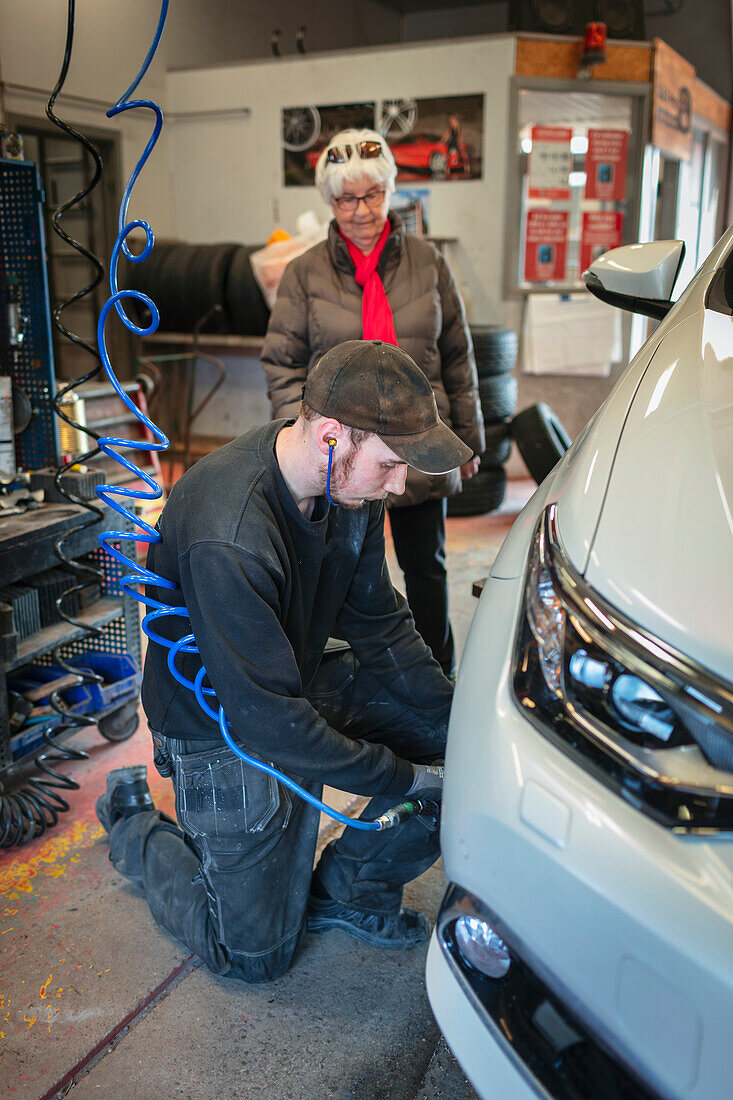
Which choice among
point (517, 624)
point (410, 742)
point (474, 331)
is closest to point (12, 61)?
point (474, 331)

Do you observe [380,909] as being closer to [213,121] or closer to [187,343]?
[187,343]

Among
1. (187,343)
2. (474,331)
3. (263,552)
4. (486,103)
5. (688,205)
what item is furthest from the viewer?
(688,205)

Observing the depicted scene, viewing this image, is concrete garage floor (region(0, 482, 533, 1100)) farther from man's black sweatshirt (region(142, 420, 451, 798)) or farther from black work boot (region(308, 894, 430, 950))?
man's black sweatshirt (region(142, 420, 451, 798))

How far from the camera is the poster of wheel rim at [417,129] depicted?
6004 mm

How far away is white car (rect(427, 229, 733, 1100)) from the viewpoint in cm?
89

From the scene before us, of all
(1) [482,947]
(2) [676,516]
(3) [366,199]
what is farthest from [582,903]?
(3) [366,199]

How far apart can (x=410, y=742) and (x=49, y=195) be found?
23.6 ft

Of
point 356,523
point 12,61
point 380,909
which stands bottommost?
point 380,909

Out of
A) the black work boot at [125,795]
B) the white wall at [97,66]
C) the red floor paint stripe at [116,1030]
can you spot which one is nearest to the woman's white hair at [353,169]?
the black work boot at [125,795]

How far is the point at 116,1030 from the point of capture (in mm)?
1667

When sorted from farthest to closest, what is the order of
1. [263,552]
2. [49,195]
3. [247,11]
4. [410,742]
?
[247,11] < [49,195] < [410,742] < [263,552]

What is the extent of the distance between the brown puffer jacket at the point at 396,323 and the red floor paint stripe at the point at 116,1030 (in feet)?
4.47

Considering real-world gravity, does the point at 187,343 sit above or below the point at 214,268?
below

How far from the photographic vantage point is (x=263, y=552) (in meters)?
1.50
